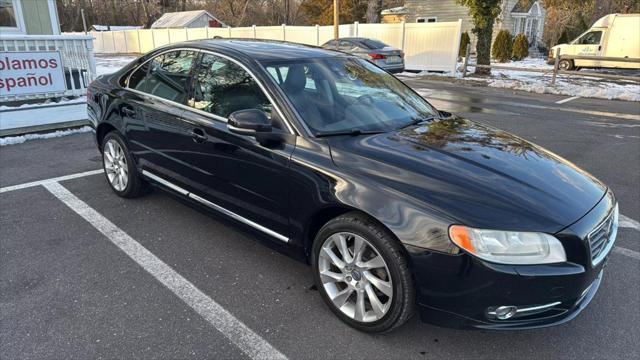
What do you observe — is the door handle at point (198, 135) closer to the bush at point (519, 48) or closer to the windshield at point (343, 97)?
the windshield at point (343, 97)

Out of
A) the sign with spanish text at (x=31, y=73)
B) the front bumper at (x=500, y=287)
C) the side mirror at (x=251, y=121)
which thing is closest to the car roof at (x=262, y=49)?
the side mirror at (x=251, y=121)

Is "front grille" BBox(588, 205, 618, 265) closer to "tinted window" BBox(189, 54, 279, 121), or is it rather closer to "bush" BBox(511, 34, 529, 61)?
"tinted window" BBox(189, 54, 279, 121)

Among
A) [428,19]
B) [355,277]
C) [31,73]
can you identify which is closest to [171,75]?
[355,277]

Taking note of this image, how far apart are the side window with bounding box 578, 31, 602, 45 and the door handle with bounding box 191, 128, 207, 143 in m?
22.2

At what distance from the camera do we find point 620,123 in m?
9.21

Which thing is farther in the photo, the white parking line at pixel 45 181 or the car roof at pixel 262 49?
the white parking line at pixel 45 181

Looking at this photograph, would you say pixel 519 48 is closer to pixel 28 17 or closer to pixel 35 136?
pixel 28 17

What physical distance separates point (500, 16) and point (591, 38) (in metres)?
10.1

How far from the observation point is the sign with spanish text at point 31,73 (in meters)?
7.36

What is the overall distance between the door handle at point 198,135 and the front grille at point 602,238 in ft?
8.63

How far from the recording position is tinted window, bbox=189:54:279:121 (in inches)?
129

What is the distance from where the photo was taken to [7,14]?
418 inches

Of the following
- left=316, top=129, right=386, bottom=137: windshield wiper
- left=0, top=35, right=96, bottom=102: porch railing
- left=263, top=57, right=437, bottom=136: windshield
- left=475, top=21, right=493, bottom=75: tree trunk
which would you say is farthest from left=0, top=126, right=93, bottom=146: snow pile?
left=475, top=21, right=493, bottom=75: tree trunk

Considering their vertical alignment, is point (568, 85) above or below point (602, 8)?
below
